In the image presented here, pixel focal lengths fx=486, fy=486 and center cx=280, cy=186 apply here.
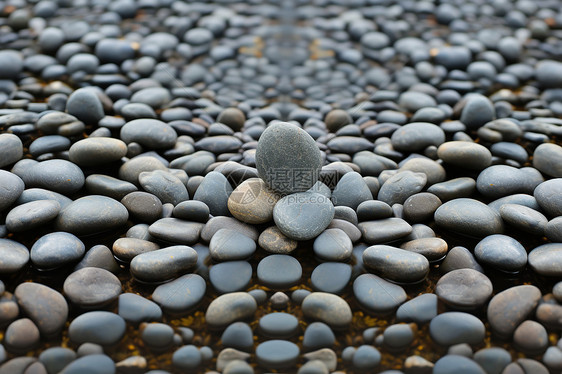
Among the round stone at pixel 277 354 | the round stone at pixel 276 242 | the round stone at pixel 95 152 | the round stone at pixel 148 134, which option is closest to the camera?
the round stone at pixel 277 354

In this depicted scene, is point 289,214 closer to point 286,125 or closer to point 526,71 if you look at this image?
point 286,125

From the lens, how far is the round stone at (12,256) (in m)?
1.10

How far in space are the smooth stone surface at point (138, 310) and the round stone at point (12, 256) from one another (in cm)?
26

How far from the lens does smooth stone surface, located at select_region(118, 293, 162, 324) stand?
1.06 meters

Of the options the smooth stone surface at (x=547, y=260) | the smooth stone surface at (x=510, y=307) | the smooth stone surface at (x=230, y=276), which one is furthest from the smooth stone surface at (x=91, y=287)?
the smooth stone surface at (x=547, y=260)

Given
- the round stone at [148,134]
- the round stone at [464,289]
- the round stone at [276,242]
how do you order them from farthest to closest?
the round stone at [148,134], the round stone at [276,242], the round stone at [464,289]

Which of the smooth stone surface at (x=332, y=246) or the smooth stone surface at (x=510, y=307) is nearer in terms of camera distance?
the smooth stone surface at (x=510, y=307)

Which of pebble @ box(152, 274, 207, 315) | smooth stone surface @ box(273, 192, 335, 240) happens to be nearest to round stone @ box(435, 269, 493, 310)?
smooth stone surface @ box(273, 192, 335, 240)

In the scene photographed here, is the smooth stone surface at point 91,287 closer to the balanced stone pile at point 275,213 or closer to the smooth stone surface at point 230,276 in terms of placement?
the balanced stone pile at point 275,213

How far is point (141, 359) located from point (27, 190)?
24.3 inches

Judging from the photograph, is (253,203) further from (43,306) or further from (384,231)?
(43,306)

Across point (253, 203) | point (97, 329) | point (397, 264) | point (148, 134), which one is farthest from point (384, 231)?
point (148, 134)

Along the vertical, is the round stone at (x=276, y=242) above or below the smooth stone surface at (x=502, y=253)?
above

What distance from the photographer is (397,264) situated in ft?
3.72
